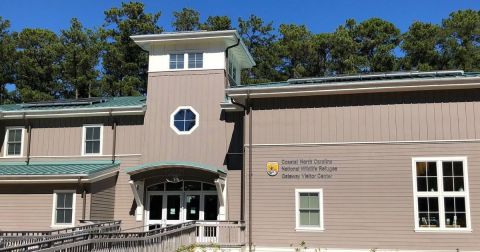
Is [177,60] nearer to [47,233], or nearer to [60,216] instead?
[60,216]

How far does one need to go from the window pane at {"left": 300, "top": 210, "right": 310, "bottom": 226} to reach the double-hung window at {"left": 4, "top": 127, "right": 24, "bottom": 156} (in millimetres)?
12632

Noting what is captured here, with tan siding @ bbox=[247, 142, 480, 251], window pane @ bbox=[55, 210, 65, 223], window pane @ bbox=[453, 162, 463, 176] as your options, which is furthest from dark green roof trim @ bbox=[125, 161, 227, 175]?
window pane @ bbox=[453, 162, 463, 176]

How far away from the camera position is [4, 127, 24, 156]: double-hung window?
77.4ft

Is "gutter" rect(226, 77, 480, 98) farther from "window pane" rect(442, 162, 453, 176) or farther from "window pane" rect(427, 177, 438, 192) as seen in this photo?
"window pane" rect(427, 177, 438, 192)

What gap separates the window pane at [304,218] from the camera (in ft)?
59.1

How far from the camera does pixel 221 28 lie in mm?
39594

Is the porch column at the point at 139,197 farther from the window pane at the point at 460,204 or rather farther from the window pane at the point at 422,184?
the window pane at the point at 460,204

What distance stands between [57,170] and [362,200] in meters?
11.3

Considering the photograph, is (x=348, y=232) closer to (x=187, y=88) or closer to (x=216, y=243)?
(x=216, y=243)

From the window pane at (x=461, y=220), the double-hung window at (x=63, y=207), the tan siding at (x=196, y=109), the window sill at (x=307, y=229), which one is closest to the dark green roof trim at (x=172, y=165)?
the tan siding at (x=196, y=109)

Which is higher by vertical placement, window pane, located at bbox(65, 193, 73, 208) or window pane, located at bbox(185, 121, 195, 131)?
window pane, located at bbox(185, 121, 195, 131)

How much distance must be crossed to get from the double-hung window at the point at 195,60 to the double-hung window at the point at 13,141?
25.7 feet

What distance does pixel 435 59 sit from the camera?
114ft

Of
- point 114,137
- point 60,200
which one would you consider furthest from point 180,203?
point 60,200
